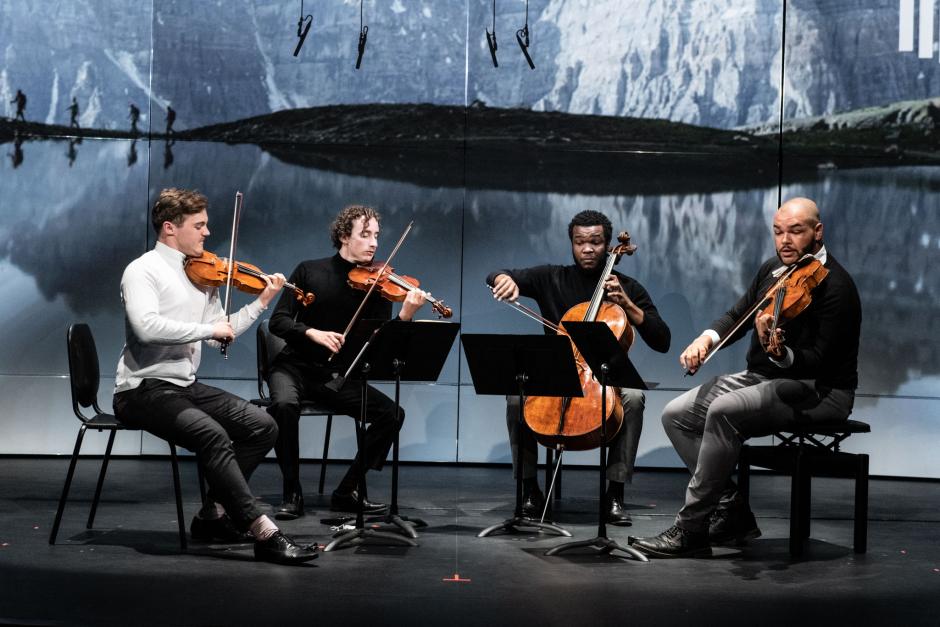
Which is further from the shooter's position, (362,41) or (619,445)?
(362,41)

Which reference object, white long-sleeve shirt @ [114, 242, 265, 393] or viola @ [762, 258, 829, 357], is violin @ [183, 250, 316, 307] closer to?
white long-sleeve shirt @ [114, 242, 265, 393]

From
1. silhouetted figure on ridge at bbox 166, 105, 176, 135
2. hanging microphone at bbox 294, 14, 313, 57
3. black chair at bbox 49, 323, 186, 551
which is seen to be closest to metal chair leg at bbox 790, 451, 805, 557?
black chair at bbox 49, 323, 186, 551

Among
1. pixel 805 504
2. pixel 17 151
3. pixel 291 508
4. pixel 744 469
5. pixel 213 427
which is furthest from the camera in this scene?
pixel 17 151

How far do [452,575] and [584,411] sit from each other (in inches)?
33.0

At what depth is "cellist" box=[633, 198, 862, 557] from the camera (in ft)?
11.8

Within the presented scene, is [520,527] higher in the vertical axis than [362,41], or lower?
lower

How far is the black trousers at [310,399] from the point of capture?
13.8ft

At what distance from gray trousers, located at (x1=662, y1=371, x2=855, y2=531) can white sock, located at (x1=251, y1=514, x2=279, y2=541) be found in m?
1.33

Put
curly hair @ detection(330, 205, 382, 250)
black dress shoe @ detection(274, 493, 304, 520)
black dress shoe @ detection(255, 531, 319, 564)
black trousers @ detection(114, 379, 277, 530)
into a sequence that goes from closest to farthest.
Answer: black dress shoe @ detection(255, 531, 319, 564), black trousers @ detection(114, 379, 277, 530), black dress shoe @ detection(274, 493, 304, 520), curly hair @ detection(330, 205, 382, 250)

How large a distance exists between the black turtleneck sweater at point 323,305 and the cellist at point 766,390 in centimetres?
135

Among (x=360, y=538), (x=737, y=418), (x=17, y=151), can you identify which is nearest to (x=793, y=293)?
(x=737, y=418)

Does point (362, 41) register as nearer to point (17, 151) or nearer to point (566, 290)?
point (17, 151)

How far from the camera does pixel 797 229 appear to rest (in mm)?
3729

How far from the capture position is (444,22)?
5.76m
